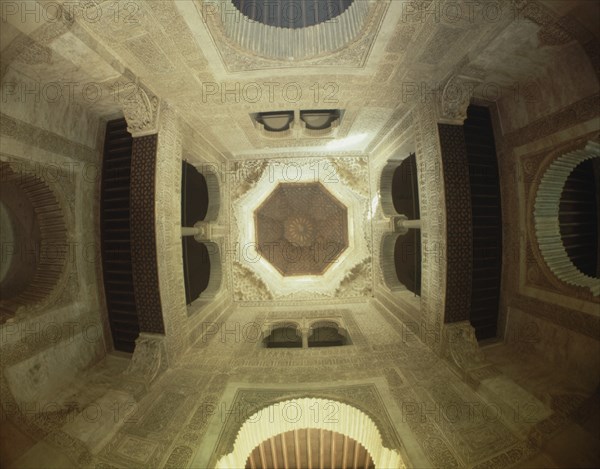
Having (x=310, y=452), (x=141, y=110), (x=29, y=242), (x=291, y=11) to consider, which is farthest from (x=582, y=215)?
(x=29, y=242)

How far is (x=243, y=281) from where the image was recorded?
7.19 metres

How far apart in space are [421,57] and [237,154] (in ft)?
14.4

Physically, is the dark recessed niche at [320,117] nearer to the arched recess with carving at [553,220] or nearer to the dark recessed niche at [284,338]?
the arched recess with carving at [553,220]

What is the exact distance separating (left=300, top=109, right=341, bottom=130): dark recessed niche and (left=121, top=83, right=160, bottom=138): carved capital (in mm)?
2606

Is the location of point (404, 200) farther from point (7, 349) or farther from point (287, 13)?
point (7, 349)

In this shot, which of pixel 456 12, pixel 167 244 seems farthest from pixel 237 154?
pixel 456 12

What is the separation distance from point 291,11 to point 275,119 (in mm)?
1768

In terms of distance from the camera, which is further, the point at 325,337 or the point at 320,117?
the point at 325,337

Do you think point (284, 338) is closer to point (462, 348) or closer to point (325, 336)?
point (325, 336)

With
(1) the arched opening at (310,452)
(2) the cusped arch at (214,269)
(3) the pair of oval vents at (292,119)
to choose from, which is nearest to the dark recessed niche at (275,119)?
(3) the pair of oval vents at (292,119)

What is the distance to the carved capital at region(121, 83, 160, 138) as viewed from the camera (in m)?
3.97

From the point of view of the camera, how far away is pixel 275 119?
5777 millimetres

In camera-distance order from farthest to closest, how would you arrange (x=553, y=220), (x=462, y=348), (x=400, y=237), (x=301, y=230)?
1. (x=301, y=230)
2. (x=400, y=237)
3. (x=553, y=220)
4. (x=462, y=348)

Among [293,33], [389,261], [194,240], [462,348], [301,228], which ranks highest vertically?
[293,33]
